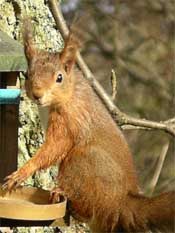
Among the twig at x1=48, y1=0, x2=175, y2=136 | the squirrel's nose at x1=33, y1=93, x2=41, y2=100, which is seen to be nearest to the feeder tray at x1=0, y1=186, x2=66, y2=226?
the squirrel's nose at x1=33, y1=93, x2=41, y2=100

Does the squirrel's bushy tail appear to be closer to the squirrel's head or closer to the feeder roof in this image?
the squirrel's head

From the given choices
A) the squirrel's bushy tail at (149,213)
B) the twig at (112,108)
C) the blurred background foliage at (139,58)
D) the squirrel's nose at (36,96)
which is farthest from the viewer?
the blurred background foliage at (139,58)

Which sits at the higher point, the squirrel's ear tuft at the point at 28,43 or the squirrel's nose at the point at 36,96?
the squirrel's ear tuft at the point at 28,43

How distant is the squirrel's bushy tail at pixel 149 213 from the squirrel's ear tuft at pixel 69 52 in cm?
51

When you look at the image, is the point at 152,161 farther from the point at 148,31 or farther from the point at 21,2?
the point at 21,2

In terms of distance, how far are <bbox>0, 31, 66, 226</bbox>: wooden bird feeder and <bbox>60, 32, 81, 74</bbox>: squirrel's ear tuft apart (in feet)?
0.45

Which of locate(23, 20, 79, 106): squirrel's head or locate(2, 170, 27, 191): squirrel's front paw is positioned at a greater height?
locate(23, 20, 79, 106): squirrel's head

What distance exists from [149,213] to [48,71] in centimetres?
59

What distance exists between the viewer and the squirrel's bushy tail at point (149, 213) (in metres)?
2.55

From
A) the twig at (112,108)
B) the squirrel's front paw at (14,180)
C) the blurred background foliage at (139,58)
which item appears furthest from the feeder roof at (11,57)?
the blurred background foliage at (139,58)

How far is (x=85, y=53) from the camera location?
23.1 ft

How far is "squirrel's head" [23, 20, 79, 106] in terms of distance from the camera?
246cm

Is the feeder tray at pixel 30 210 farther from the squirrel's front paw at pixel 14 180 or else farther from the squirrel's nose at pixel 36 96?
the squirrel's nose at pixel 36 96

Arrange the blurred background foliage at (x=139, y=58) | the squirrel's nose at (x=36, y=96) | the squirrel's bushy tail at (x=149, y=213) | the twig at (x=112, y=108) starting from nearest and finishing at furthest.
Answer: the squirrel's nose at (x=36, y=96)
the squirrel's bushy tail at (x=149, y=213)
the twig at (x=112, y=108)
the blurred background foliage at (x=139, y=58)
